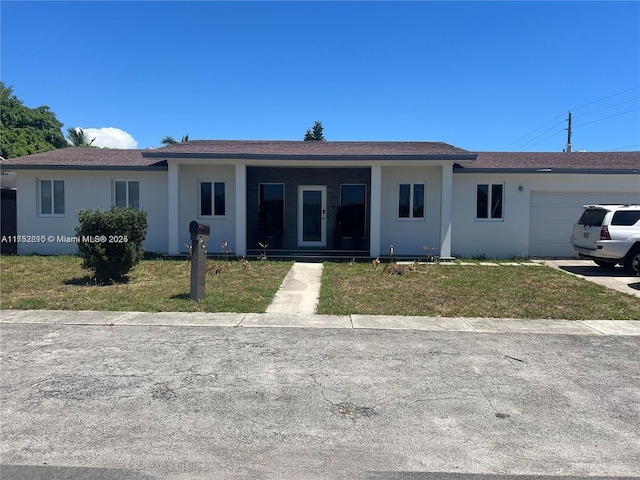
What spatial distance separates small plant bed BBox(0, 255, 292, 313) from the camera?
841 cm

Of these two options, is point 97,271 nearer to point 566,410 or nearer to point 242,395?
point 242,395

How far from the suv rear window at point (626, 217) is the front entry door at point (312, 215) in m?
9.01

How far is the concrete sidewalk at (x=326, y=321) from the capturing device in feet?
A: 23.7

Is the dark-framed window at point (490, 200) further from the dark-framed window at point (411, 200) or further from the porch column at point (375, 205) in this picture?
the porch column at point (375, 205)

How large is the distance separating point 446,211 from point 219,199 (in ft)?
24.9

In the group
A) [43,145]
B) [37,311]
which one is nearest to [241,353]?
[37,311]

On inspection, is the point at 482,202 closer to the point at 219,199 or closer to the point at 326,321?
the point at 219,199

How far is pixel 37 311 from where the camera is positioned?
7.98 metres

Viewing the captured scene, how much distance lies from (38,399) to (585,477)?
4700mm

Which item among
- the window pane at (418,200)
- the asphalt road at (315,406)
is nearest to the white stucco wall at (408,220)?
the window pane at (418,200)

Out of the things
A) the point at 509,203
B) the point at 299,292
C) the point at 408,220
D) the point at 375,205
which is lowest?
the point at 299,292

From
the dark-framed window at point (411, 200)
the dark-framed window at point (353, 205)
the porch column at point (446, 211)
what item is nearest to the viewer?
the porch column at point (446, 211)

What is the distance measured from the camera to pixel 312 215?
17031mm

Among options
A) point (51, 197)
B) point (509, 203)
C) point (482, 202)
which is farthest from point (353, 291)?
point (51, 197)
